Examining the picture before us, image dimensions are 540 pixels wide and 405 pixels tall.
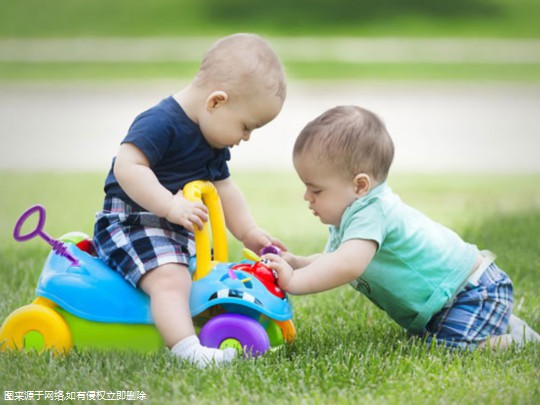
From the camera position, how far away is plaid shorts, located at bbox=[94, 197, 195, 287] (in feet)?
10.8

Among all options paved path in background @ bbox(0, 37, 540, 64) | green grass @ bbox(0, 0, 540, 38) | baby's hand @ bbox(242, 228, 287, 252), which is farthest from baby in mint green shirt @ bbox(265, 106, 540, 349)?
green grass @ bbox(0, 0, 540, 38)

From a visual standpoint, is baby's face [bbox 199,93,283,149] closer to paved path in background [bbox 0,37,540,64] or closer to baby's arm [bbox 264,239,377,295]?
baby's arm [bbox 264,239,377,295]

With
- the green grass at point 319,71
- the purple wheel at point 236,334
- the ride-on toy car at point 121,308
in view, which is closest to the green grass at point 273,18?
the green grass at point 319,71

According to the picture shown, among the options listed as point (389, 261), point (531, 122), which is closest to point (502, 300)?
point (389, 261)

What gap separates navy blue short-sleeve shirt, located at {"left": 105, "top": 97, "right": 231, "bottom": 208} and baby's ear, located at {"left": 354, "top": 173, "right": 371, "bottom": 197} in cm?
58

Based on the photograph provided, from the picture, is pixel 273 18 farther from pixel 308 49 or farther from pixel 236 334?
pixel 236 334

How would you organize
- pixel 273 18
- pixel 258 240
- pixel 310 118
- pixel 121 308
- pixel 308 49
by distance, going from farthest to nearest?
pixel 273 18 < pixel 308 49 < pixel 310 118 < pixel 258 240 < pixel 121 308

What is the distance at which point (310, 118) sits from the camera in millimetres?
13867

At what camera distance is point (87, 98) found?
1691 centimetres

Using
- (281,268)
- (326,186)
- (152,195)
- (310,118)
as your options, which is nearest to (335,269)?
(281,268)

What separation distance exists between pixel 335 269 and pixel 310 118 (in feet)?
35.2

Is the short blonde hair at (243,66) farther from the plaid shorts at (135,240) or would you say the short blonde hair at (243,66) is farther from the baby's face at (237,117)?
the plaid shorts at (135,240)

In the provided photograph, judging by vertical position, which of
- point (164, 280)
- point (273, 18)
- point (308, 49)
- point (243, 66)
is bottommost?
point (164, 280)

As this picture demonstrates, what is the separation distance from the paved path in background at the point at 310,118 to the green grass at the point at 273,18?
10.7 meters
